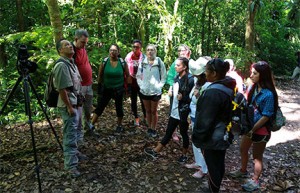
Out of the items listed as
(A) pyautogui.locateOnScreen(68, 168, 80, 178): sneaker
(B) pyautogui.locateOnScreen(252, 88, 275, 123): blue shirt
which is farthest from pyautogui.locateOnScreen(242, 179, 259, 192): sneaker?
(A) pyautogui.locateOnScreen(68, 168, 80, 178): sneaker

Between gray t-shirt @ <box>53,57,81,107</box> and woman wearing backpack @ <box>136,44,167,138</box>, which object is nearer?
gray t-shirt @ <box>53,57,81,107</box>

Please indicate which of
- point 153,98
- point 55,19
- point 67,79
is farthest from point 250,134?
point 55,19

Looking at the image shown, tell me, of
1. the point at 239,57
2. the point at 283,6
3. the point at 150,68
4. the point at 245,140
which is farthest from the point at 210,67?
the point at 283,6

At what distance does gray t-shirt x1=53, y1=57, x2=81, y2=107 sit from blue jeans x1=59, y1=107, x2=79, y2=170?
0.58ft

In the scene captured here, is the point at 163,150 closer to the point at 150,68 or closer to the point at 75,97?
the point at 150,68

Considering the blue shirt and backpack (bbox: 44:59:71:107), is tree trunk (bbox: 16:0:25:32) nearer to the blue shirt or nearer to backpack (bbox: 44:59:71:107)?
backpack (bbox: 44:59:71:107)

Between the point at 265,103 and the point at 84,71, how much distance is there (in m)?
3.09

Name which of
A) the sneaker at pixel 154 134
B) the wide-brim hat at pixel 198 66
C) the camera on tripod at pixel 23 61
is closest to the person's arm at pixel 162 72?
the sneaker at pixel 154 134

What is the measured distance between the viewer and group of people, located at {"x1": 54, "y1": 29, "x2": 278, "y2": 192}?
131 inches

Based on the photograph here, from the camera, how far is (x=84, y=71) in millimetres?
5113

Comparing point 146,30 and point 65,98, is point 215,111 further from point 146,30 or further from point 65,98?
point 146,30

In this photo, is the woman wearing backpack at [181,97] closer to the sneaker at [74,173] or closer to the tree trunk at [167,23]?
the sneaker at [74,173]

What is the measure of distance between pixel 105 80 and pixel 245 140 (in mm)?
2983

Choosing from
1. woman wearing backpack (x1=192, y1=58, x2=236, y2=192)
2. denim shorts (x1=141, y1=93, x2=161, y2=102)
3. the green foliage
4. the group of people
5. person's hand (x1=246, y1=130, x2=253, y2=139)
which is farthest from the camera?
the green foliage
